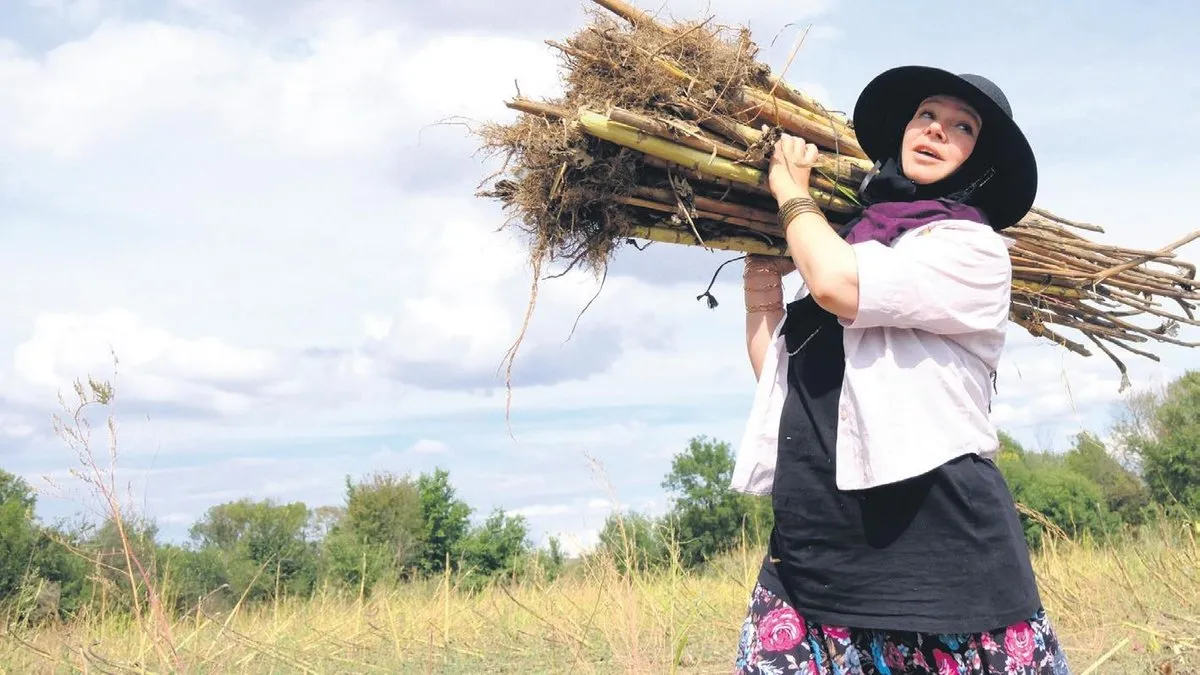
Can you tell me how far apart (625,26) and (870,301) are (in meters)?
0.91

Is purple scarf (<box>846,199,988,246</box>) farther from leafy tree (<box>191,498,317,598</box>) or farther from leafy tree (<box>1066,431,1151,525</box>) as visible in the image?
leafy tree (<box>1066,431,1151,525</box>)

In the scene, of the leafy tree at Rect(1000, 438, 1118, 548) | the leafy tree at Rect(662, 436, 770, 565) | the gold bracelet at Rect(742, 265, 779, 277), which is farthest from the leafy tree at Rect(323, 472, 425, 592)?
the gold bracelet at Rect(742, 265, 779, 277)

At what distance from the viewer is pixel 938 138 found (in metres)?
2.01

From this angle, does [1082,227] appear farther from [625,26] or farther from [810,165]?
[625,26]

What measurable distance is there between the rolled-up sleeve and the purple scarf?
0.10ft

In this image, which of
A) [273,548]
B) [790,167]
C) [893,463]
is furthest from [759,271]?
[273,548]

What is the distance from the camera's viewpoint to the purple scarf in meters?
1.87

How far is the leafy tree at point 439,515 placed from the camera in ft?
72.0

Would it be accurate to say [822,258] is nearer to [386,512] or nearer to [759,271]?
[759,271]

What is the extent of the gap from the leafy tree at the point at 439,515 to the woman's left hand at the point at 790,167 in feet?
67.3

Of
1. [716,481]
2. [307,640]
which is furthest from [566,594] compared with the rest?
[716,481]

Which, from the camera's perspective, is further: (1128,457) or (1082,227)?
(1128,457)

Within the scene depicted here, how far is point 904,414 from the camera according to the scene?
1.73 m

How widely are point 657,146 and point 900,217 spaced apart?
52 cm
